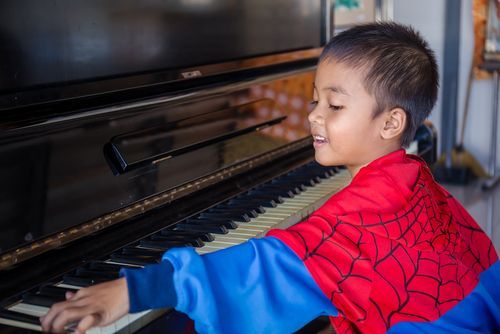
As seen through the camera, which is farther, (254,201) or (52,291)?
(254,201)

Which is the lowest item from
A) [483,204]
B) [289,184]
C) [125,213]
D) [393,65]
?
[483,204]

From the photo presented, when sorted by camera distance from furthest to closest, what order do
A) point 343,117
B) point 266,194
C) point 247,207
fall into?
point 266,194 < point 247,207 < point 343,117

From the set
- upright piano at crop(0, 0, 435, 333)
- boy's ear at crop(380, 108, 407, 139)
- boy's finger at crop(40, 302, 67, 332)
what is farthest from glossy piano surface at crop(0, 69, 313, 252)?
boy's ear at crop(380, 108, 407, 139)

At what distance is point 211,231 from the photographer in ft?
4.84

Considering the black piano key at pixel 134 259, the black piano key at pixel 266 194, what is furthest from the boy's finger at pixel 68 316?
the black piano key at pixel 266 194

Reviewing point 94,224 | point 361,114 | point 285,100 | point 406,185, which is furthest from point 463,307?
point 285,100

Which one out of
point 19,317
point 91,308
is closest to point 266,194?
point 19,317

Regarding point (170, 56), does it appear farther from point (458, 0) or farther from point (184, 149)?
point (458, 0)

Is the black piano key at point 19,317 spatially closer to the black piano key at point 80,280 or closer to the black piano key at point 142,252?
the black piano key at point 80,280

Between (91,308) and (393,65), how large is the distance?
0.77 meters

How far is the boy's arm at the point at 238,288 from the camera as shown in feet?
2.96

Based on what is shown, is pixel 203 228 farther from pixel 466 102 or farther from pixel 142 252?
pixel 466 102

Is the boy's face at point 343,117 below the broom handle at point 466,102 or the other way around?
the other way around

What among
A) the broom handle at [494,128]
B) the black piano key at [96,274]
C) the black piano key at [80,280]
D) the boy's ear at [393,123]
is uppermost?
the boy's ear at [393,123]
